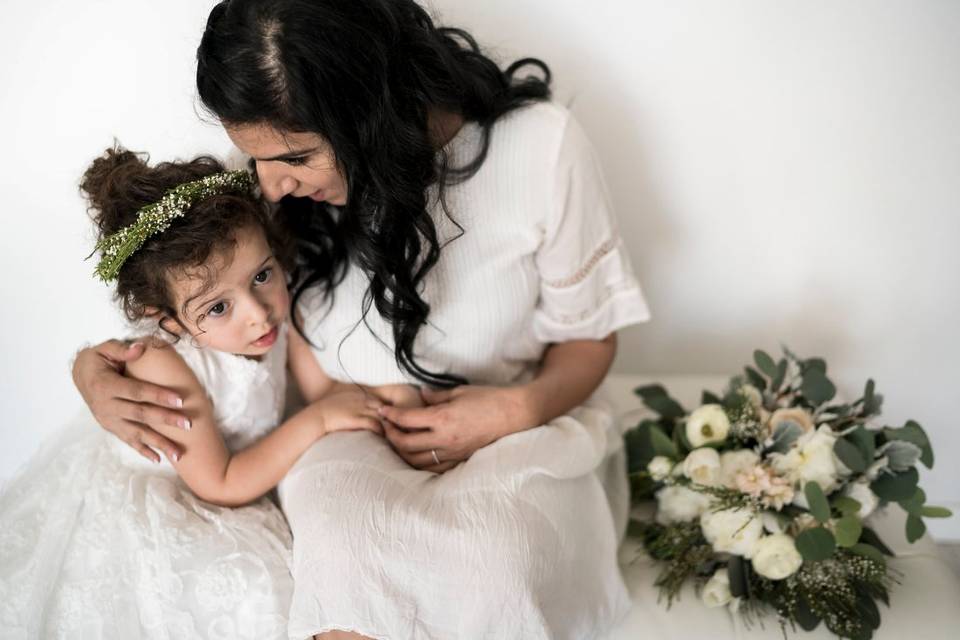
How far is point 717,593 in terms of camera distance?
1.27 meters

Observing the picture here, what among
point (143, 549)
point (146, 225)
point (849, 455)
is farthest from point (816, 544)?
point (146, 225)

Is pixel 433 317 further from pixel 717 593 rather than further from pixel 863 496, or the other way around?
pixel 863 496

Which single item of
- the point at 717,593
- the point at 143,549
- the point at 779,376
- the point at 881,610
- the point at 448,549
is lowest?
the point at 881,610

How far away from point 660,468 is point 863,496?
0.36 meters

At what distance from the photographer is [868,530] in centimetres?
137

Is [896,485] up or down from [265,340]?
down

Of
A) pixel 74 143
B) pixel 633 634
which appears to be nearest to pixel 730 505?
pixel 633 634

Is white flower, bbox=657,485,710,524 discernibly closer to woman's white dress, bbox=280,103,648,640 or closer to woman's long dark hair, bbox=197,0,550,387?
woman's white dress, bbox=280,103,648,640

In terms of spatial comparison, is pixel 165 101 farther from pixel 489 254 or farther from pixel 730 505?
pixel 730 505

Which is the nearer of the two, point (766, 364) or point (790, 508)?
point (790, 508)

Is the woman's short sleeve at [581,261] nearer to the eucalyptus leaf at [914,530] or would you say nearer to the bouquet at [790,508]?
the bouquet at [790,508]

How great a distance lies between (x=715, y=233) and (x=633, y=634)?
95cm

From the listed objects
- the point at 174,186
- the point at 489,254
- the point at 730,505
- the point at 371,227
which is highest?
the point at 174,186

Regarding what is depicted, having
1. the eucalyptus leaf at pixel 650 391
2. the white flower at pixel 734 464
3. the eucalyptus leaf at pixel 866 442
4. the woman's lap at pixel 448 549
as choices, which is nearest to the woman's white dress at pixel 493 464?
the woman's lap at pixel 448 549
